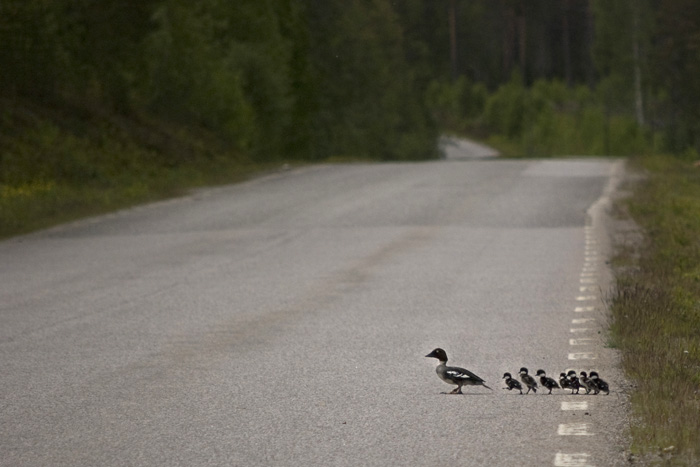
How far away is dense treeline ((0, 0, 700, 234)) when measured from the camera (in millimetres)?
34000

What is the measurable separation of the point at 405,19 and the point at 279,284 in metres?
92.6

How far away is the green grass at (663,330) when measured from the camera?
692cm

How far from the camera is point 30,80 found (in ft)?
116

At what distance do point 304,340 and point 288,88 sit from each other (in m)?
45.8

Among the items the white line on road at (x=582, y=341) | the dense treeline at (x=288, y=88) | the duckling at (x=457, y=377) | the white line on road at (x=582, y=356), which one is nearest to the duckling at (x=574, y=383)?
the duckling at (x=457, y=377)

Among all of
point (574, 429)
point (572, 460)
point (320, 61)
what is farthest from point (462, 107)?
point (572, 460)

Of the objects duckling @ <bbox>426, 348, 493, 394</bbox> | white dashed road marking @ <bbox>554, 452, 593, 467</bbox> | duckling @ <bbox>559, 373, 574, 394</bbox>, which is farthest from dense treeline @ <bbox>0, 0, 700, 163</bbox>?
white dashed road marking @ <bbox>554, 452, 593, 467</bbox>

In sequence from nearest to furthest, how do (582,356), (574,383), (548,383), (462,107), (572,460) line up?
(572,460) → (574,383) → (548,383) → (582,356) → (462,107)

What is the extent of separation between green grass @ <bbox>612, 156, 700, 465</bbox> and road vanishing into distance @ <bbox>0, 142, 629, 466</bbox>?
0.67ft

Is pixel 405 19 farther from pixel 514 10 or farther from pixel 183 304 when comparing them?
pixel 183 304

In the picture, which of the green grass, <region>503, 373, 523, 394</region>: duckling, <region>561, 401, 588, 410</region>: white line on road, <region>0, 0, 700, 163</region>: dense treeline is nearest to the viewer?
the green grass

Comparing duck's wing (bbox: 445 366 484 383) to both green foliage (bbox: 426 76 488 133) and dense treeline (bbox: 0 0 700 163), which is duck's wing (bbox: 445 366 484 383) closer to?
dense treeline (bbox: 0 0 700 163)

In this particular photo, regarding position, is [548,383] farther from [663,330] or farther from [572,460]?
[663,330]

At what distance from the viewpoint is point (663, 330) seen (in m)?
10.5
